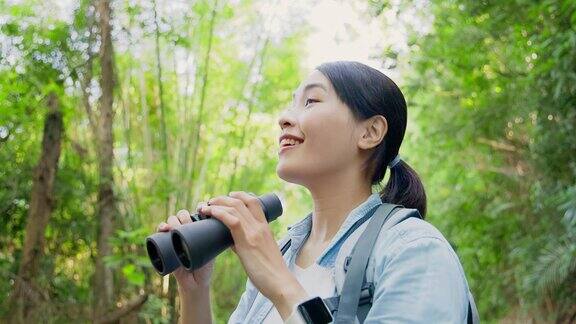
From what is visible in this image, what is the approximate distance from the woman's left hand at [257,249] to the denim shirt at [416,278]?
0.11 m

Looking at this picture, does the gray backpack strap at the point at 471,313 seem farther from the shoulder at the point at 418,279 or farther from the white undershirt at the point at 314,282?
the white undershirt at the point at 314,282

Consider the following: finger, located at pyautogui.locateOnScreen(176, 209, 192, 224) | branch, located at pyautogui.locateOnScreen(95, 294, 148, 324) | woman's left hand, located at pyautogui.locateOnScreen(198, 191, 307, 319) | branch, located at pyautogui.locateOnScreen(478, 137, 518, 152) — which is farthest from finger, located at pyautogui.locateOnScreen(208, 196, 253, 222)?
branch, located at pyautogui.locateOnScreen(478, 137, 518, 152)

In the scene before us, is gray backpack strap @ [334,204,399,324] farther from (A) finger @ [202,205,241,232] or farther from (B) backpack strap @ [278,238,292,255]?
(B) backpack strap @ [278,238,292,255]

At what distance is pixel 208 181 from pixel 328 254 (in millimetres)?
4253

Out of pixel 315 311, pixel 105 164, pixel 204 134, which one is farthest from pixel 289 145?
pixel 204 134

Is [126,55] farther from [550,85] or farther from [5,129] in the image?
[550,85]

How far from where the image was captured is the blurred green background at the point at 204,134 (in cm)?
327

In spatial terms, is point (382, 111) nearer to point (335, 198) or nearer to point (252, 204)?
point (335, 198)

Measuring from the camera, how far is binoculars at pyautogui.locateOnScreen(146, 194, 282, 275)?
3.02ft

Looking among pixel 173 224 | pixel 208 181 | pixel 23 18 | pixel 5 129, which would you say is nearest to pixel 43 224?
pixel 5 129

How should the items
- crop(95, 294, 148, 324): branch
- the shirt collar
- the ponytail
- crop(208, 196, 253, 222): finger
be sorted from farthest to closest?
A: crop(95, 294, 148, 324): branch, the ponytail, the shirt collar, crop(208, 196, 253, 222): finger

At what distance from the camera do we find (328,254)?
41.6 inches

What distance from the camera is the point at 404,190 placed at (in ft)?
3.95

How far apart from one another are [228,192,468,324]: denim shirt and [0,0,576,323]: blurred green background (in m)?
1.81
